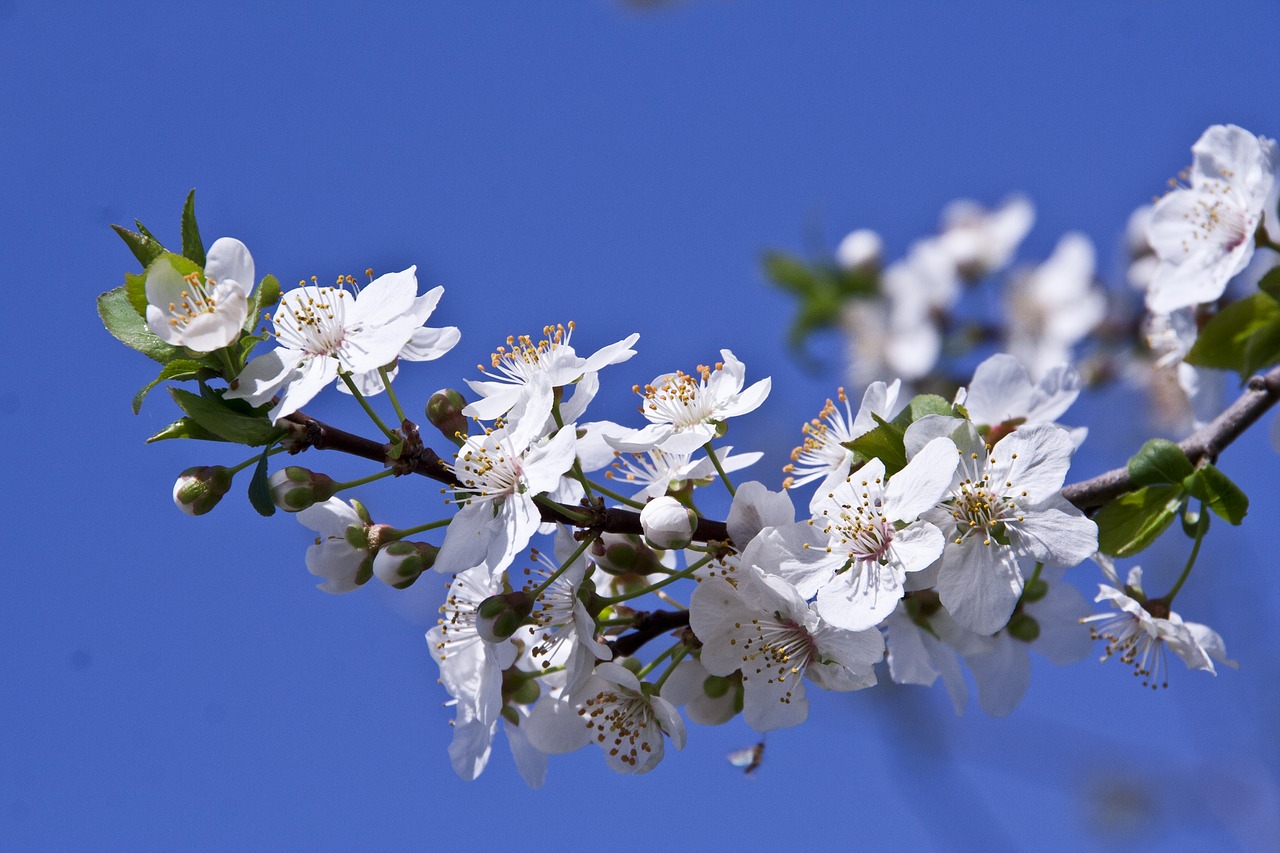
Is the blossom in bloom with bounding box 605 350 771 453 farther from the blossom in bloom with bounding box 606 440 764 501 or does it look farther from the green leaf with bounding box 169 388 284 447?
the green leaf with bounding box 169 388 284 447

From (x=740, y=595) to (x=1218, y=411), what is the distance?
1483mm

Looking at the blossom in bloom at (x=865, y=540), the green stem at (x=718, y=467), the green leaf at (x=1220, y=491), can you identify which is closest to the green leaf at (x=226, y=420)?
the green stem at (x=718, y=467)

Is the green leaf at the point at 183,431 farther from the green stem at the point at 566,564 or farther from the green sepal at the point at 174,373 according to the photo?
the green stem at the point at 566,564

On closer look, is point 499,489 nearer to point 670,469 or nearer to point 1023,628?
point 670,469

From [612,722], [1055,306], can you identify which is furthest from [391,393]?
[1055,306]

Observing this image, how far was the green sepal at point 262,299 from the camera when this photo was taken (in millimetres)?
1960

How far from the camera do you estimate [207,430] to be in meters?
1.93

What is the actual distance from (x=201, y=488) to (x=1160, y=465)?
1.66 metres

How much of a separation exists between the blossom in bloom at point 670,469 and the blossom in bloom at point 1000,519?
372 mm

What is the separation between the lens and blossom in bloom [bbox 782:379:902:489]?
2.16 metres

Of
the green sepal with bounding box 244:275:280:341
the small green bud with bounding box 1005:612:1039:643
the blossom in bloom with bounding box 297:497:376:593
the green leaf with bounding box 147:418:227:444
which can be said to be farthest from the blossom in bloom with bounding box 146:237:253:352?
the small green bud with bounding box 1005:612:1039:643

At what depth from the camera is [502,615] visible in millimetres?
1956

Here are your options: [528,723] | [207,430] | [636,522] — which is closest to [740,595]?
[636,522]

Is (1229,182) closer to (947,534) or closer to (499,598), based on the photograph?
(947,534)
